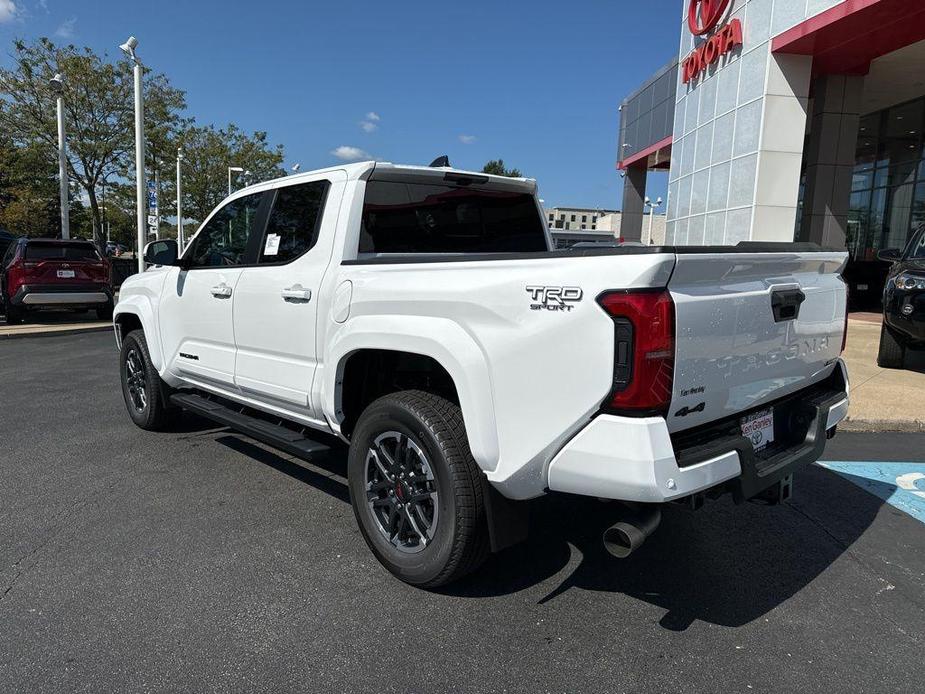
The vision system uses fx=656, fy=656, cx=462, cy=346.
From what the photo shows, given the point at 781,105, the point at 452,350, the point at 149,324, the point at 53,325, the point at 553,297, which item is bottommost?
the point at 53,325

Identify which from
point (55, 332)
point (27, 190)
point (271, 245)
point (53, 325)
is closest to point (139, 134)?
point (53, 325)

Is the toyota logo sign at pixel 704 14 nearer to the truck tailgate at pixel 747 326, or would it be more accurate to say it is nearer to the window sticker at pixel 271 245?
the truck tailgate at pixel 747 326

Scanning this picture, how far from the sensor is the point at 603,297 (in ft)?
7.38

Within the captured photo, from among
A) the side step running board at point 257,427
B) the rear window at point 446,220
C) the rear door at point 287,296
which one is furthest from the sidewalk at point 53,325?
the rear window at point 446,220

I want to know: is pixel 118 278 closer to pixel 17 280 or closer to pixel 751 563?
pixel 17 280

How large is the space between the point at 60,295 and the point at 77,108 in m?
13.4

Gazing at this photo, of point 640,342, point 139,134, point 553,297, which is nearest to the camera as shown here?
point 640,342

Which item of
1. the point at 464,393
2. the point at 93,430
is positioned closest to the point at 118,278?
the point at 93,430

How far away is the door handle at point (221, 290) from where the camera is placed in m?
4.24

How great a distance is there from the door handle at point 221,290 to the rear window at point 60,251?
10616 mm

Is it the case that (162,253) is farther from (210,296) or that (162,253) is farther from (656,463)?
(656,463)

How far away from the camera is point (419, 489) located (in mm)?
3023

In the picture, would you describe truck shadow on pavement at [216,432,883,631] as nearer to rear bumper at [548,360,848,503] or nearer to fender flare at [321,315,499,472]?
rear bumper at [548,360,848,503]

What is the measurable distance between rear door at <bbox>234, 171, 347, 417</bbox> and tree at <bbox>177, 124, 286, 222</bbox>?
113 ft
